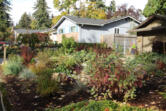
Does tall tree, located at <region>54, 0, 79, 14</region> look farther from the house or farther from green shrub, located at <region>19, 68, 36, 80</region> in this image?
green shrub, located at <region>19, 68, 36, 80</region>

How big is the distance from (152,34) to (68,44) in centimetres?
798

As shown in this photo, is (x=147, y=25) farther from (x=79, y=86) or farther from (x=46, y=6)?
(x=46, y=6)

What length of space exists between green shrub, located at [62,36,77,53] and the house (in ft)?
20.2

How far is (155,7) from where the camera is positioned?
849 inches

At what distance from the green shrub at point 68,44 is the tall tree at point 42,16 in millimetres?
43743

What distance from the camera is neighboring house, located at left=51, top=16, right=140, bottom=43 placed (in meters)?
23.2

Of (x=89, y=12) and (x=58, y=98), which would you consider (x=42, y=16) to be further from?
(x=58, y=98)

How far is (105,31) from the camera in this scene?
24828mm

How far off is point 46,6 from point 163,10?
133 ft

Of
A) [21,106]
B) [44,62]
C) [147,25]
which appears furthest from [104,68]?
[147,25]

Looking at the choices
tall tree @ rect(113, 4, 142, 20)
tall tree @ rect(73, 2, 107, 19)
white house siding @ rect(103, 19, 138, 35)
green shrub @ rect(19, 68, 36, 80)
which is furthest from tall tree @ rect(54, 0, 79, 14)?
green shrub @ rect(19, 68, 36, 80)

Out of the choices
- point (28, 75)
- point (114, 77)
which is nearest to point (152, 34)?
point (28, 75)

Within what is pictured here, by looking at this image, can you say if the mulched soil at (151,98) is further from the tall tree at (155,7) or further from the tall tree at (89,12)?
the tall tree at (89,12)

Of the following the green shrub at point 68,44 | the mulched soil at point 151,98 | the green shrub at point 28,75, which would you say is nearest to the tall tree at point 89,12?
the green shrub at point 68,44
